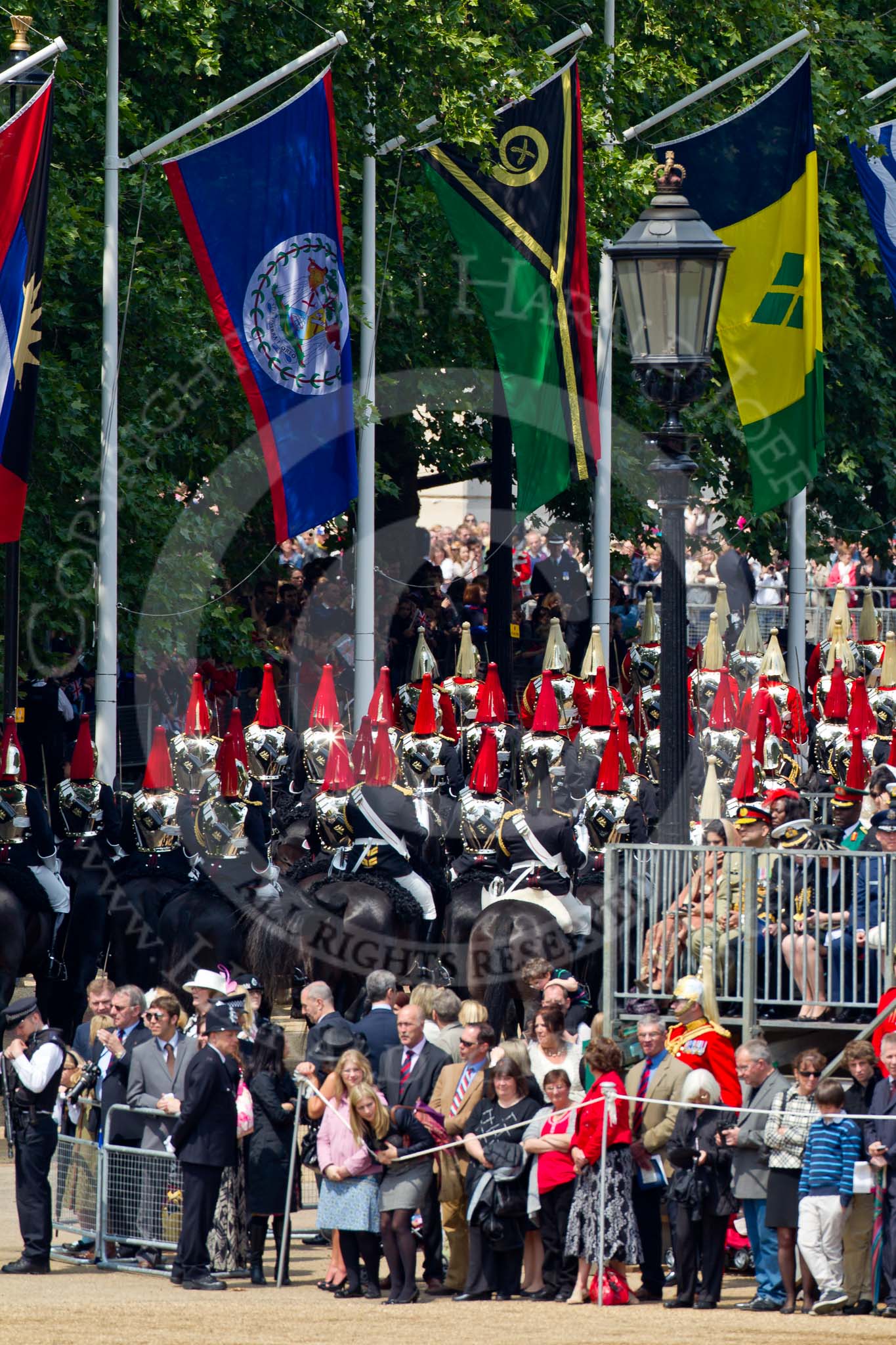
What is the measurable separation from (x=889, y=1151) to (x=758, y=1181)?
2.56 ft

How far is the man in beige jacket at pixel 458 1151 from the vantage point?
15.3 metres

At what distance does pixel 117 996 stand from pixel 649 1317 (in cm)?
353

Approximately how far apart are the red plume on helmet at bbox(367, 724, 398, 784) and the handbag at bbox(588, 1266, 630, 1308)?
20.4ft

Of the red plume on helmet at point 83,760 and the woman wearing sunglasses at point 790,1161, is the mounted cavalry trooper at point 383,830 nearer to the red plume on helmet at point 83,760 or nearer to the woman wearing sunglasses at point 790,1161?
the red plume on helmet at point 83,760

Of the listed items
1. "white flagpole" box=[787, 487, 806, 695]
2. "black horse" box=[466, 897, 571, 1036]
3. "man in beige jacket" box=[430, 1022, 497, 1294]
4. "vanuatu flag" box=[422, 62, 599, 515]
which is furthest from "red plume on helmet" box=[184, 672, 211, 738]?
"white flagpole" box=[787, 487, 806, 695]

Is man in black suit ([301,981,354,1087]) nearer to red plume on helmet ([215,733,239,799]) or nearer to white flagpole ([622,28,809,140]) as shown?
red plume on helmet ([215,733,239,799])

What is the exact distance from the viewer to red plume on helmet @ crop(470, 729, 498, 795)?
67.1 ft

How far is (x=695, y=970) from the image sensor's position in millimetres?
16094

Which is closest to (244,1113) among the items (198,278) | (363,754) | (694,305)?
(694,305)

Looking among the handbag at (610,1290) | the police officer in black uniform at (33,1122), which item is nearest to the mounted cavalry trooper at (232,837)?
the police officer in black uniform at (33,1122)

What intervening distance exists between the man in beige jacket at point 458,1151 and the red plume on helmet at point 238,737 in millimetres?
5630

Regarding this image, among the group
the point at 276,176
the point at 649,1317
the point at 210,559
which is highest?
the point at 276,176

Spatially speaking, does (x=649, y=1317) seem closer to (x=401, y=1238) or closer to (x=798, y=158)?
(x=401, y=1238)

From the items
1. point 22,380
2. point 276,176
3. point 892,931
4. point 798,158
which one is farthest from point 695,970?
point 798,158
